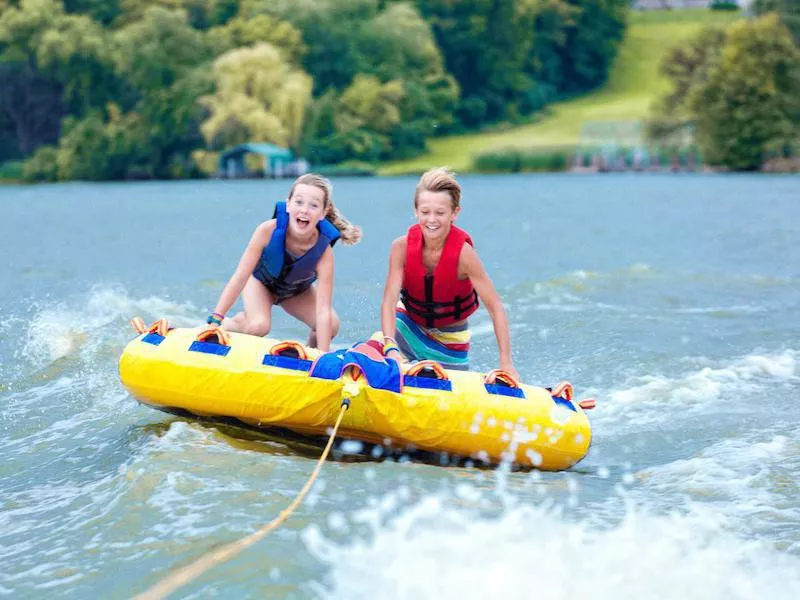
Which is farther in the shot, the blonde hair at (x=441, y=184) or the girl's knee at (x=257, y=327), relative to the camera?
the girl's knee at (x=257, y=327)

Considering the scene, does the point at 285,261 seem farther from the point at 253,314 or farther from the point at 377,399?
the point at 377,399

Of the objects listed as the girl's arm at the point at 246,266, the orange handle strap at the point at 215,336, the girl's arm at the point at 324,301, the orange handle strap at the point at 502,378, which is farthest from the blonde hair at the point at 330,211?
the orange handle strap at the point at 502,378

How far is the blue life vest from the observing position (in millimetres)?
5551

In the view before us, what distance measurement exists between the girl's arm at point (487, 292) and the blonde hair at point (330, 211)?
629 millimetres

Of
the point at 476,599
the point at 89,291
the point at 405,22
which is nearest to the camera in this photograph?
the point at 476,599

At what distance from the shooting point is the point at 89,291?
11.9 metres

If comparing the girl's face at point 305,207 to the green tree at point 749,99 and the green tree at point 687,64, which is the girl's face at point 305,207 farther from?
the green tree at point 687,64

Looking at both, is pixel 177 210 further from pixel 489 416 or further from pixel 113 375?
pixel 489 416

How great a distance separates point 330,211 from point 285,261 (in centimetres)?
35

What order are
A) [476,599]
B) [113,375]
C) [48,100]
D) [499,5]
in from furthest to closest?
1. [499,5]
2. [48,100]
3. [113,375]
4. [476,599]

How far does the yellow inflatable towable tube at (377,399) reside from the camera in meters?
4.70

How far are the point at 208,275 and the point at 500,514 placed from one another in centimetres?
980

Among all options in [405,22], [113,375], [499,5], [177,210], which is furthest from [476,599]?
[499,5]

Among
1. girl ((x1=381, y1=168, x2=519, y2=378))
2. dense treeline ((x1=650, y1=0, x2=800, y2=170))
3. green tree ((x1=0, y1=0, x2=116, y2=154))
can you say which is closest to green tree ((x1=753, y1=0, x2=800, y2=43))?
dense treeline ((x1=650, y1=0, x2=800, y2=170))
